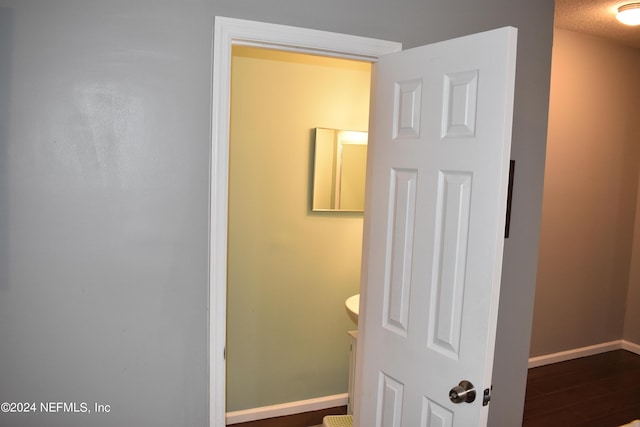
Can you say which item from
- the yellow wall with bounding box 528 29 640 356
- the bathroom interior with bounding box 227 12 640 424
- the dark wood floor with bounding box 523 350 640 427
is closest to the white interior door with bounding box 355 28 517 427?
the bathroom interior with bounding box 227 12 640 424

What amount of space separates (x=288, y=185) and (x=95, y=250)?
1.49 m

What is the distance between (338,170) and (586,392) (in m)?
2.64

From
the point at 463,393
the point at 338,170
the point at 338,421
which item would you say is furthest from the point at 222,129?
the point at 338,421

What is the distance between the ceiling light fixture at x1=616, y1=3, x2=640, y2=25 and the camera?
308 cm

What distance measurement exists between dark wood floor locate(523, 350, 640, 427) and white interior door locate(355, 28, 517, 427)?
1.86 metres

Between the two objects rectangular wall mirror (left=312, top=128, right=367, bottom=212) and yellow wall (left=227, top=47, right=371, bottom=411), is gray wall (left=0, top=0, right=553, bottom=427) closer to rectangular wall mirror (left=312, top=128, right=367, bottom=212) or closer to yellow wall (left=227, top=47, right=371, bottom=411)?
yellow wall (left=227, top=47, right=371, bottom=411)

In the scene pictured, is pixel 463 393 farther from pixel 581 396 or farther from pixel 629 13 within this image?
pixel 629 13

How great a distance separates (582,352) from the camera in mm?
4344

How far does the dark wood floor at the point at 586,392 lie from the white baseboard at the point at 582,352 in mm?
46

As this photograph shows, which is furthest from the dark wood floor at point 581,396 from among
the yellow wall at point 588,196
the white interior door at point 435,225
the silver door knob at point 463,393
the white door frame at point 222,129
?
the silver door knob at point 463,393

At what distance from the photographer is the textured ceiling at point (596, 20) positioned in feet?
10.3

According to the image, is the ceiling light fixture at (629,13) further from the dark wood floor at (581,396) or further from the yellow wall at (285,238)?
the dark wood floor at (581,396)

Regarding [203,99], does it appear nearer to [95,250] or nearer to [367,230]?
[95,250]

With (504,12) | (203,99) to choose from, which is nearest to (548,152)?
(504,12)
